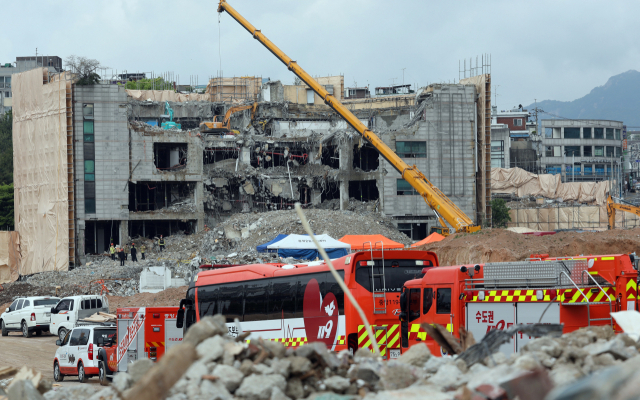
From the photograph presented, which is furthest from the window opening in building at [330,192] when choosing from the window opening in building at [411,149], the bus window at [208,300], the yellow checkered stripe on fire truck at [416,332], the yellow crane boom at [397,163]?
the yellow checkered stripe on fire truck at [416,332]

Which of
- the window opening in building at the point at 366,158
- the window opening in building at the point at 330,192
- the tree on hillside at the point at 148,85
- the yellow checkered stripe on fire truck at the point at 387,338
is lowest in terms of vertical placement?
the yellow checkered stripe on fire truck at the point at 387,338

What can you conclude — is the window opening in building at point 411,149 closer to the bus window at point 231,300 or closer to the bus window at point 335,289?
the bus window at point 231,300

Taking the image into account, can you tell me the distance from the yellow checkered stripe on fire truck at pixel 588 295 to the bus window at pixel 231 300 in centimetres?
875

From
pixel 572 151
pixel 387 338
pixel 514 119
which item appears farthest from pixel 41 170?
pixel 514 119

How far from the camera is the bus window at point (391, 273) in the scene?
14.5 meters

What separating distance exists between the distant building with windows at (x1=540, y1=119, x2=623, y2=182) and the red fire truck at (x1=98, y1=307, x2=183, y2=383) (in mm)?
79252

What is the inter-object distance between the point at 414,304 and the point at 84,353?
34.0 ft

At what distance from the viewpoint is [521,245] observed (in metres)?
30.8

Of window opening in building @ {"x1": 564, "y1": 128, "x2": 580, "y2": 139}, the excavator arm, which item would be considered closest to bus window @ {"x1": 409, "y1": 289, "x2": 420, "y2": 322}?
the excavator arm

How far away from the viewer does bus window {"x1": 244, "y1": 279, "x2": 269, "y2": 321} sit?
16797mm

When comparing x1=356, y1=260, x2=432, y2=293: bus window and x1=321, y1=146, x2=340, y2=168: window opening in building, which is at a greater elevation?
x1=321, y1=146, x2=340, y2=168: window opening in building

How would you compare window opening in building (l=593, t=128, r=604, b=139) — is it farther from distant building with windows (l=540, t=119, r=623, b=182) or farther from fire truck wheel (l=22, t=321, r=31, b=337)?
fire truck wheel (l=22, t=321, r=31, b=337)

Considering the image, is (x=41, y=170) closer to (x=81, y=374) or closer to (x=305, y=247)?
(x=305, y=247)

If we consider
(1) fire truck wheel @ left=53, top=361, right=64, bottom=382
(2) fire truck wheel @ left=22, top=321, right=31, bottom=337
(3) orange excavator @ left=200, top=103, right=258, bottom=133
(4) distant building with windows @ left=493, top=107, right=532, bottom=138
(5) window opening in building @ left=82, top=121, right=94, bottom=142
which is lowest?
(2) fire truck wheel @ left=22, top=321, right=31, bottom=337
